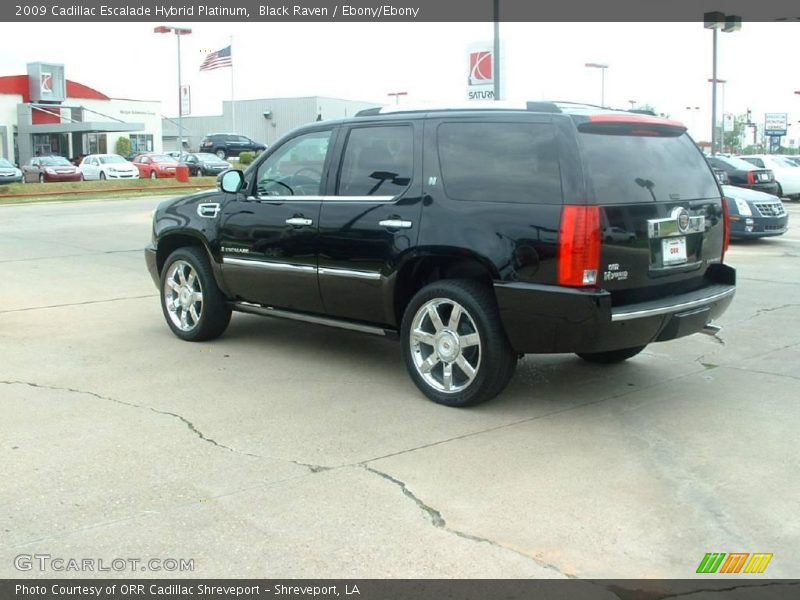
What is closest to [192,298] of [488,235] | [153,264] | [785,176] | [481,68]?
[153,264]

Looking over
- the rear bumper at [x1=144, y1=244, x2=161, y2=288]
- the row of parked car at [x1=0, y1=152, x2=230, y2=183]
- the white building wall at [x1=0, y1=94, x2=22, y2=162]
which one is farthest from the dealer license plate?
the white building wall at [x1=0, y1=94, x2=22, y2=162]

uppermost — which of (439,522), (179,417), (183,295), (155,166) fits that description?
(155,166)

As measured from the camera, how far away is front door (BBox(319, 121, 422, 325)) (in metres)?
6.15

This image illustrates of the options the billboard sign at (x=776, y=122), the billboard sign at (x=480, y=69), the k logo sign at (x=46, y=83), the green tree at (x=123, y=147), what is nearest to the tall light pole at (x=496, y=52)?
the billboard sign at (x=480, y=69)

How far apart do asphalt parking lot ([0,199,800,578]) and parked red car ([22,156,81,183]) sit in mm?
37196

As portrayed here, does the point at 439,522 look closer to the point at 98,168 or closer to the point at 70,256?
the point at 70,256

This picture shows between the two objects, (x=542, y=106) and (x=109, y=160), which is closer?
(x=542, y=106)

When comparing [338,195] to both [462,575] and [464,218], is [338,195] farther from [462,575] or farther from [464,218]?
[462,575]

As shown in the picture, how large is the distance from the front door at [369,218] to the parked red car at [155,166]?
1623 inches

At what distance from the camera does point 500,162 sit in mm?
5746

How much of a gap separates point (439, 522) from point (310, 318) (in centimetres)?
303

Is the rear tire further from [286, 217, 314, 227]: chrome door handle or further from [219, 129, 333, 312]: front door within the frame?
[286, 217, 314, 227]: chrome door handle

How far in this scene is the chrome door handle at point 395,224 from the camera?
6070 millimetres

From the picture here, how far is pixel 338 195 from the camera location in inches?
259
